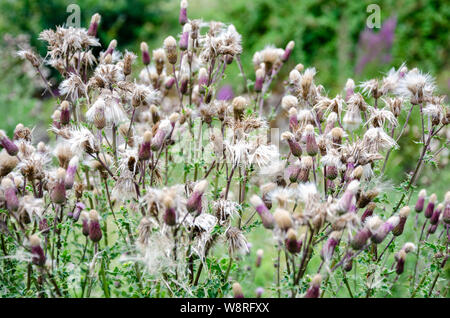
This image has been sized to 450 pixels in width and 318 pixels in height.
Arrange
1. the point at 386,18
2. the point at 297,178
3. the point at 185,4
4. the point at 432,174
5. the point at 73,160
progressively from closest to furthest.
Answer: the point at 73,160
the point at 297,178
the point at 185,4
the point at 432,174
the point at 386,18

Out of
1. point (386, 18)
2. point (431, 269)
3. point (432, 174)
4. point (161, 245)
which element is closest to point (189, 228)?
point (161, 245)

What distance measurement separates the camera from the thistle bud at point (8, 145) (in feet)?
5.62

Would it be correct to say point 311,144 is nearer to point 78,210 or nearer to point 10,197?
point 78,210

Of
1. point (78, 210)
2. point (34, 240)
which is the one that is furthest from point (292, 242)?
point (78, 210)

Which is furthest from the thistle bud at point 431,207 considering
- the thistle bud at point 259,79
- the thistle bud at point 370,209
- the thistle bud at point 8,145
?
the thistle bud at point 8,145

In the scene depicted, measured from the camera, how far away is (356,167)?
1.78 metres

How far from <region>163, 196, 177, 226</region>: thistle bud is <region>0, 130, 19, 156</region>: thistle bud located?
0.68m

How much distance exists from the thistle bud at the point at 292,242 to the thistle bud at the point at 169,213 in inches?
14.2

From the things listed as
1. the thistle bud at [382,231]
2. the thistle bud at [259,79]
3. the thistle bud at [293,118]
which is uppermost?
the thistle bud at [259,79]

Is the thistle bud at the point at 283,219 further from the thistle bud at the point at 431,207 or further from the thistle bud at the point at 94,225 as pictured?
the thistle bud at the point at 431,207

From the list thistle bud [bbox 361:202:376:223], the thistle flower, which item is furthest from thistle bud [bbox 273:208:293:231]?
the thistle flower

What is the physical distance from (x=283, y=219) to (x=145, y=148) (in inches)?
22.8

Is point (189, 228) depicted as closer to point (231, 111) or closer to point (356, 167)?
point (231, 111)

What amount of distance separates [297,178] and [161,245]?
2.02 ft
